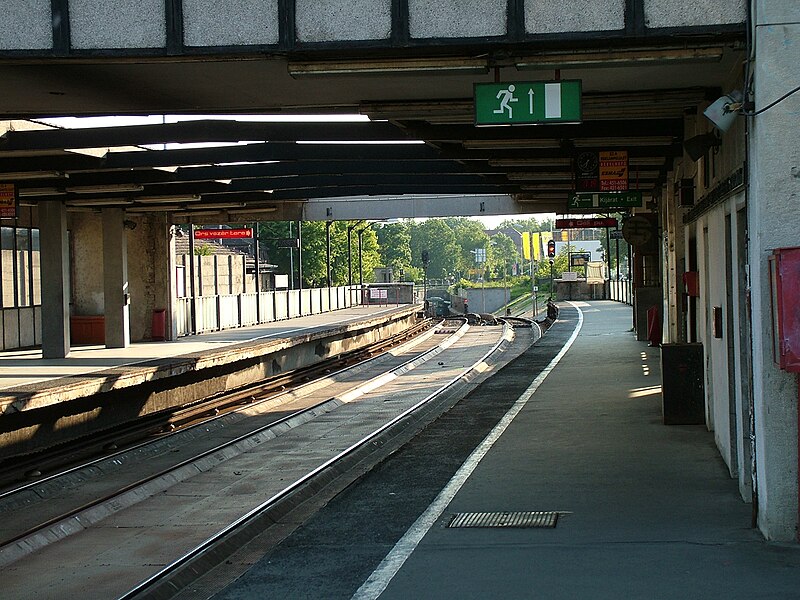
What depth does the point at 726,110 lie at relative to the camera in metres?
8.29

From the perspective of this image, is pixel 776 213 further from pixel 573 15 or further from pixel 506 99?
pixel 506 99

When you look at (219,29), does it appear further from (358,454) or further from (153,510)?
(358,454)

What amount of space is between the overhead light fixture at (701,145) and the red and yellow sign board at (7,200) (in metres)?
14.8

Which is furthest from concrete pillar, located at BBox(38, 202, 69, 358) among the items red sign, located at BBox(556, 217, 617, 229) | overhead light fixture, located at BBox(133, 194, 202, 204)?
red sign, located at BBox(556, 217, 617, 229)

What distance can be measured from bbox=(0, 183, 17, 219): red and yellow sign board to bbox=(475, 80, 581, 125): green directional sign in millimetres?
13973

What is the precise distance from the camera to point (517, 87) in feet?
33.1

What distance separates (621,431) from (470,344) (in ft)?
108

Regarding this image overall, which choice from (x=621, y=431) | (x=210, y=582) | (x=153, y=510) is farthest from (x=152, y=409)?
(x=210, y=582)

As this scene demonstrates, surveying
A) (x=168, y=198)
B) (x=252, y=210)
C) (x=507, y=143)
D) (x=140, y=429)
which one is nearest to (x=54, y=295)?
(x=168, y=198)

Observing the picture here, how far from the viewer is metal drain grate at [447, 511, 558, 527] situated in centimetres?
857

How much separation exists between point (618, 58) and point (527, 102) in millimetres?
990

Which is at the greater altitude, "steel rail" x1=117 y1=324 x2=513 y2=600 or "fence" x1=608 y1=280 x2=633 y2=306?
"fence" x1=608 y1=280 x2=633 y2=306

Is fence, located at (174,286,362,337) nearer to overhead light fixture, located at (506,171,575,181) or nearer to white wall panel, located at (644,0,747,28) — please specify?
overhead light fixture, located at (506,171,575,181)

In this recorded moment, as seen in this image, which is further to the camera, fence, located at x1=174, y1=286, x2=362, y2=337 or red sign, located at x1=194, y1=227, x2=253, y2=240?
red sign, located at x1=194, y1=227, x2=253, y2=240
